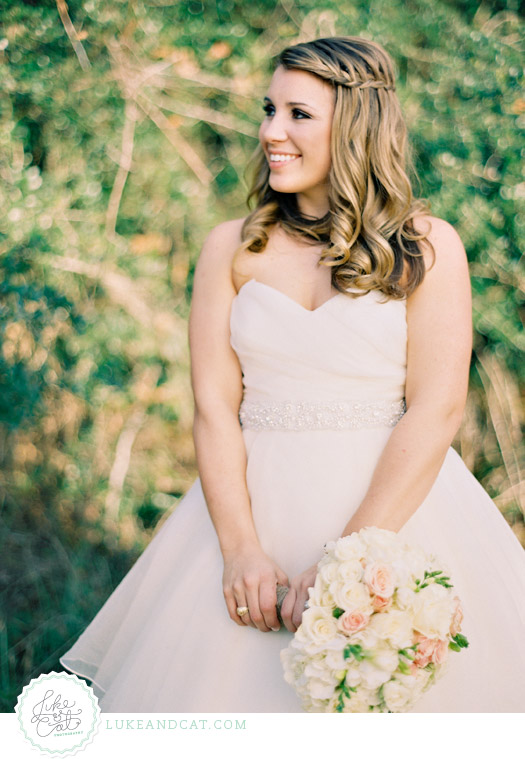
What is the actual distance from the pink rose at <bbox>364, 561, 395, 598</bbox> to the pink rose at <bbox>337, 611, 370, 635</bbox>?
0.05m

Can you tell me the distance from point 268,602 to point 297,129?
1127 millimetres

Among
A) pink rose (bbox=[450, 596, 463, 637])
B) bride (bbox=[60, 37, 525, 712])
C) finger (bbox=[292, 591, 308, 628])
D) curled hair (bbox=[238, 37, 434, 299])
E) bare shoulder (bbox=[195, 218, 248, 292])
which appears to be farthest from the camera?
bare shoulder (bbox=[195, 218, 248, 292])

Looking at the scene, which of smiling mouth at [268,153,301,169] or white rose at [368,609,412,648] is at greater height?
smiling mouth at [268,153,301,169]

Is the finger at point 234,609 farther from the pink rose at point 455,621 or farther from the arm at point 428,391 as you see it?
the pink rose at point 455,621

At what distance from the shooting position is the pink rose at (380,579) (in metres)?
1.33

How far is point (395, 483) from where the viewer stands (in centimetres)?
169

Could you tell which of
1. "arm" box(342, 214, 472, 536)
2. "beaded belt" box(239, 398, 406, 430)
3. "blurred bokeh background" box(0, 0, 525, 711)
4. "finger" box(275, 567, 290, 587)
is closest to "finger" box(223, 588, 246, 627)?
"finger" box(275, 567, 290, 587)

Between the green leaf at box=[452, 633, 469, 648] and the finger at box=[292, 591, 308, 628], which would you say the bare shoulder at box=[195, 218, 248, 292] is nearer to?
the finger at box=[292, 591, 308, 628]

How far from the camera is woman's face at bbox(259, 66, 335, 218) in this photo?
1.83 meters

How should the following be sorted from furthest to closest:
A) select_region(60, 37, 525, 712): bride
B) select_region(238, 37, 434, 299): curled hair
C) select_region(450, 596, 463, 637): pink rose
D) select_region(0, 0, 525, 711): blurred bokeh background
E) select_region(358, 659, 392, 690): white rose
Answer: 1. select_region(0, 0, 525, 711): blurred bokeh background
2. select_region(238, 37, 434, 299): curled hair
3. select_region(60, 37, 525, 712): bride
4. select_region(450, 596, 463, 637): pink rose
5. select_region(358, 659, 392, 690): white rose

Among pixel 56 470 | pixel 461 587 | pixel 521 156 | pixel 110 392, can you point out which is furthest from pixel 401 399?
pixel 56 470

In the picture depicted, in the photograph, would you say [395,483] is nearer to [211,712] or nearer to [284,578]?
[284,578]

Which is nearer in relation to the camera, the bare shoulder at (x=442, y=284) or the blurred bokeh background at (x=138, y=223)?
the bare shoulder at (x=442, y=284)
